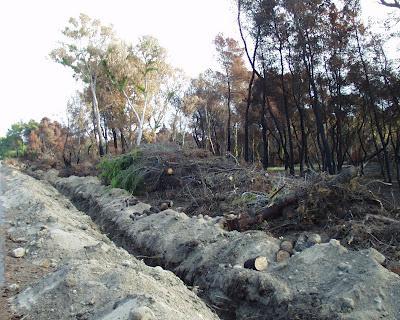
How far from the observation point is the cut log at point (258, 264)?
669 cm

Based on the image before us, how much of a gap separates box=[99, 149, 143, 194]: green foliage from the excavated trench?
18.9 ft

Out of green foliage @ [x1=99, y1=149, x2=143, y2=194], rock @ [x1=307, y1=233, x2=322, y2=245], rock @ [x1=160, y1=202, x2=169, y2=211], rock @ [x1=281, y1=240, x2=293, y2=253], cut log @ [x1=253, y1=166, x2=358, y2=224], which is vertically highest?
green foliage @ [x1=99, y1=149, x2=143, y2=194]

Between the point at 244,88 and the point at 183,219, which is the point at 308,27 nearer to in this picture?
the point at 244,88

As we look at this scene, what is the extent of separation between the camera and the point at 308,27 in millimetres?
24828

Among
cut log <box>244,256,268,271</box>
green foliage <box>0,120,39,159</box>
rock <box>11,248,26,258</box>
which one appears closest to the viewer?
cut log <box>244,256,268,271</box>

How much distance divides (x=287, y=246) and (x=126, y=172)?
10388 millimetres

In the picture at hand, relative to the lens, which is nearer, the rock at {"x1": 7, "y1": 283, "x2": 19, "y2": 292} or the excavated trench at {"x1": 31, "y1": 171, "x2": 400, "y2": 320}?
the excavated trench at {"x1": 31, "y1": 171, "x2": 400, "y2": 320}

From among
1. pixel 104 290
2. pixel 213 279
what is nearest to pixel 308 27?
pixel 213 279

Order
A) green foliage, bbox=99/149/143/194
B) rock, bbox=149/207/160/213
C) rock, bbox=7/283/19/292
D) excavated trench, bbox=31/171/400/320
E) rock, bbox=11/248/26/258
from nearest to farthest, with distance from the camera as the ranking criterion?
excavated trench, bbox=31/171/400/320, rock, bbox=7/283/19/292, rock, bbox=11/248/26/258, rock, bbox=149/207/160/213, green foliage, bbox=99/149/143/194

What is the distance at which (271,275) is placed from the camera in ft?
20.8

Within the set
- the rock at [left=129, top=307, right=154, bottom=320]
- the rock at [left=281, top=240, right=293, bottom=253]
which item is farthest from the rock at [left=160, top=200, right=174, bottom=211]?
the rock at [left=129, top=307, right=154, bottom=320]

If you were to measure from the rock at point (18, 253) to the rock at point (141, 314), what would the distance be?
3826mm

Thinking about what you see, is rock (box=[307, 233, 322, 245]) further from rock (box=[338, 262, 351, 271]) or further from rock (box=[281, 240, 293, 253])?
rock (box=[338, 262, 351, 271])

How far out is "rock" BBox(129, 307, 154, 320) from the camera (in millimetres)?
4102
